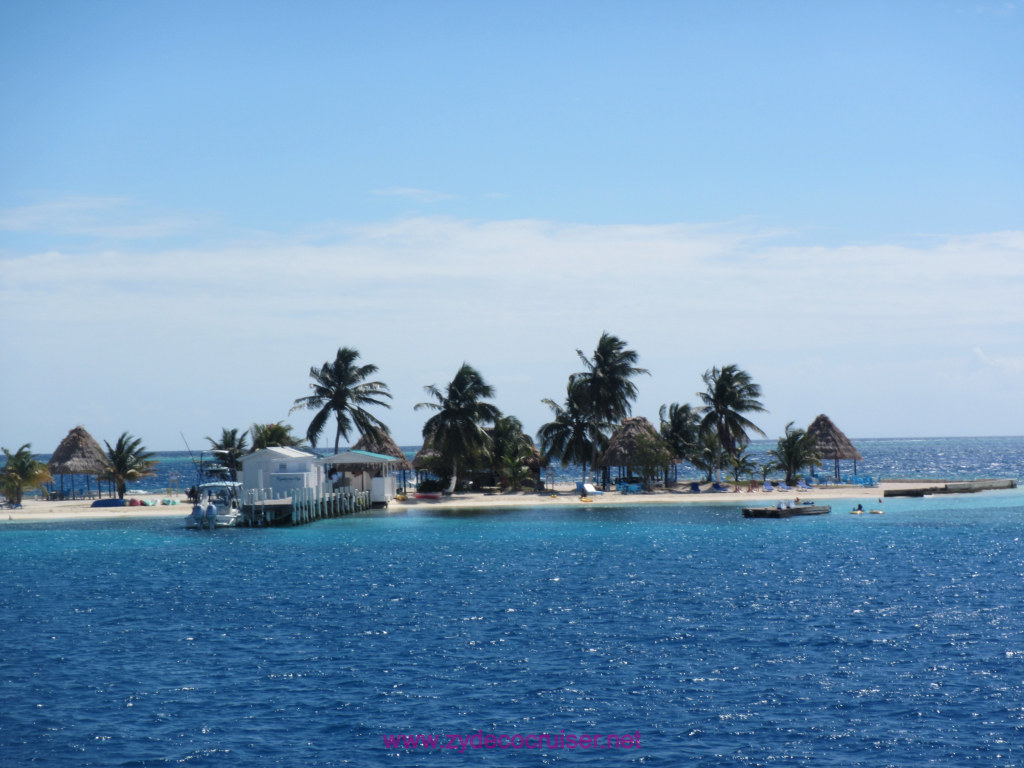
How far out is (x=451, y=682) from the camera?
71.9 ft

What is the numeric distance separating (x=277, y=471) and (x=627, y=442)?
2563 centimetres

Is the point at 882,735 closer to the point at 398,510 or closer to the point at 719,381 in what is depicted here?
the point at 398,510

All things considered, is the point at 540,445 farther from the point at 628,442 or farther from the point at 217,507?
Result: the point at 217,507

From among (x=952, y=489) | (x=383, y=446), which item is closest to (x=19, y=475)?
(x=383, y=446)

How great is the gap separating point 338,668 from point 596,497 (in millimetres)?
49011

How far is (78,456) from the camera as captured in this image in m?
73.2

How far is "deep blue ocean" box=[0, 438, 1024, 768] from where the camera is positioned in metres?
17.9

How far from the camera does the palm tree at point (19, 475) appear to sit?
219ft

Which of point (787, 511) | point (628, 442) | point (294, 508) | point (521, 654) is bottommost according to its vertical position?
point (521, 654)

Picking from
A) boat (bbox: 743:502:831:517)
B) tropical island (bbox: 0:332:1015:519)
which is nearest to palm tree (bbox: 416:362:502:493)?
tropical island (bbox: 0:332:1015:519)

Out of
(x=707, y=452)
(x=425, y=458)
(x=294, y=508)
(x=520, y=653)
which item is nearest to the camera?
(x=520, y=653)

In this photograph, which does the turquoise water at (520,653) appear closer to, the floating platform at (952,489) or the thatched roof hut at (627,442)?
the floating platform at (952,489)

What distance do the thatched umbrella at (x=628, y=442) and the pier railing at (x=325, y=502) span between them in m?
18.0

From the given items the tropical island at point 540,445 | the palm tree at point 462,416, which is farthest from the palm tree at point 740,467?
the palm tree at point 462,416
